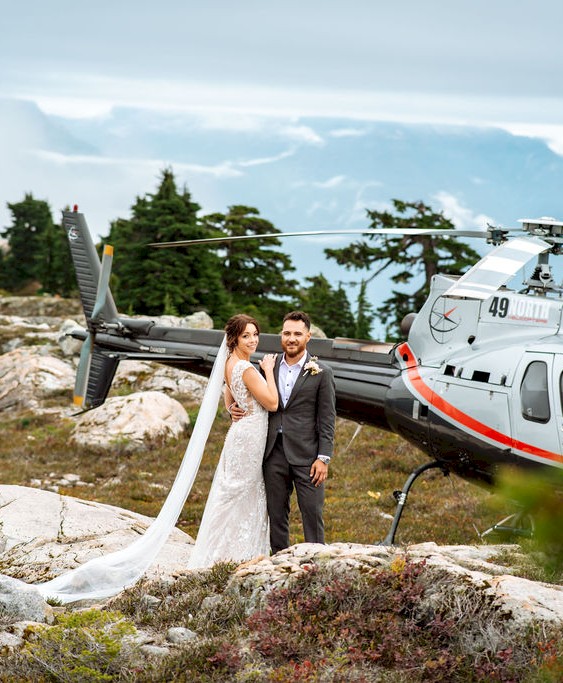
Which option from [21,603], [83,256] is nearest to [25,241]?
[83,256]

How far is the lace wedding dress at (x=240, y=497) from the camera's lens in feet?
23.0

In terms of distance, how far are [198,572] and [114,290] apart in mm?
35559

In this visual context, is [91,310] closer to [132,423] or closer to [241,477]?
[132,423]

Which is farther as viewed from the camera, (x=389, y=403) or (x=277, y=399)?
(x=389, y=403)

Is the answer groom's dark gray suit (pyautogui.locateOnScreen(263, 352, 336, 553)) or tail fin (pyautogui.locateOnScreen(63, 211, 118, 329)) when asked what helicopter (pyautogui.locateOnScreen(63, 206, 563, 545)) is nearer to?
groom's dark gray suit (pyautogui.locateOnScreen(263, 352, 336, 553))

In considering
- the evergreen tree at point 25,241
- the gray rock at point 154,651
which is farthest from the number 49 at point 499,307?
the evergreen tree at point 25,241

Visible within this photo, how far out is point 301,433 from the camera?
6.91m

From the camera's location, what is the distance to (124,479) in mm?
14781

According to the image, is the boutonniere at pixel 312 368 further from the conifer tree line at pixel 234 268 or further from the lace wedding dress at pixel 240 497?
the conifer tree line at pixel 234 268

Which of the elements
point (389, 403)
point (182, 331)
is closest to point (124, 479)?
point (182, 331)

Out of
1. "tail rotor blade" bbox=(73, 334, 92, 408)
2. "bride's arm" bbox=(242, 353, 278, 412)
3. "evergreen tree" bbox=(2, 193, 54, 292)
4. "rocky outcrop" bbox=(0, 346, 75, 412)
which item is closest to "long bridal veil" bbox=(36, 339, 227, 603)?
"bride's arm" bbox=(242, 353, 278, 412)

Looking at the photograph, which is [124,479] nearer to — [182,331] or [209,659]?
[182,331]

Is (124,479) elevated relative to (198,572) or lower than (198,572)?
lower

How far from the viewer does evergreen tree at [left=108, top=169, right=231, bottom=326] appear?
35.5m
